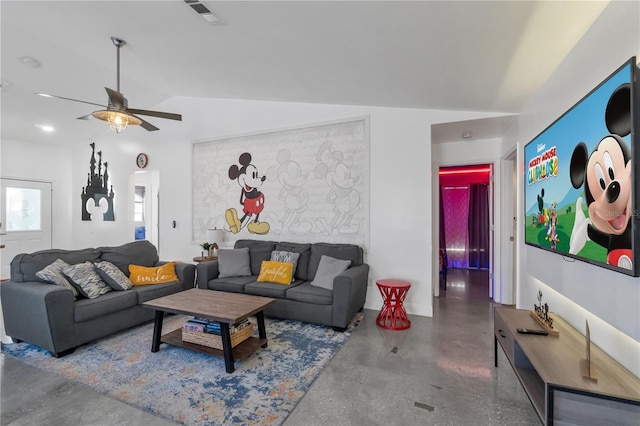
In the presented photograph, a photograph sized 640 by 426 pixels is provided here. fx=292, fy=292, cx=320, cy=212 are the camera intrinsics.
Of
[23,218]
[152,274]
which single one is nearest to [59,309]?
[152,274]

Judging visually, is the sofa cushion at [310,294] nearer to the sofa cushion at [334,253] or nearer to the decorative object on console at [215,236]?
the sofa cushion at [334,253]

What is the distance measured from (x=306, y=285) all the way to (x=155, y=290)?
5.67 feet

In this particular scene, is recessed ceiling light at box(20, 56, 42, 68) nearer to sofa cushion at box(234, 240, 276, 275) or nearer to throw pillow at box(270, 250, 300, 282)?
sofa cushion at box(234, 240, 276, 275)

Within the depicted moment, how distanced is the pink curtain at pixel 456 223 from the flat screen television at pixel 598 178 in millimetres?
4928

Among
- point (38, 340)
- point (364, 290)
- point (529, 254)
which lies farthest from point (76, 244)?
point (529, 254)

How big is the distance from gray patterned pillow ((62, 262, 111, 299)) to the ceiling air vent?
268 centimetres

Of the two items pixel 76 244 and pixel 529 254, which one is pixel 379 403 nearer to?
pixel 529 254

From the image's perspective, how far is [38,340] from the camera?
2.57m

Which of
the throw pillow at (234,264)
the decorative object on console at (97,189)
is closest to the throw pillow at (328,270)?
the throw pillow at (234,264)

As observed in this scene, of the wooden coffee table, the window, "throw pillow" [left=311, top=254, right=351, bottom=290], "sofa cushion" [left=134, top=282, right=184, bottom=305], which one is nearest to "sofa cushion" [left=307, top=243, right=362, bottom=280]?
"throw pillow" [left=311, top=254, right=351, bottom=290]

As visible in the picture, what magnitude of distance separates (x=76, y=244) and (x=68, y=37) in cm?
516

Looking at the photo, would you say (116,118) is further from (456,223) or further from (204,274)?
(456,223)

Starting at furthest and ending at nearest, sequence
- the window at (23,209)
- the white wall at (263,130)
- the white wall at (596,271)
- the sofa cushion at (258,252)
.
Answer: the window at (23,209) → the sofa cushion at (258,252) → the white wall at (263,130) → the white wall at (596,271)

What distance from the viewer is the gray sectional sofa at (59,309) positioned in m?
2.49
